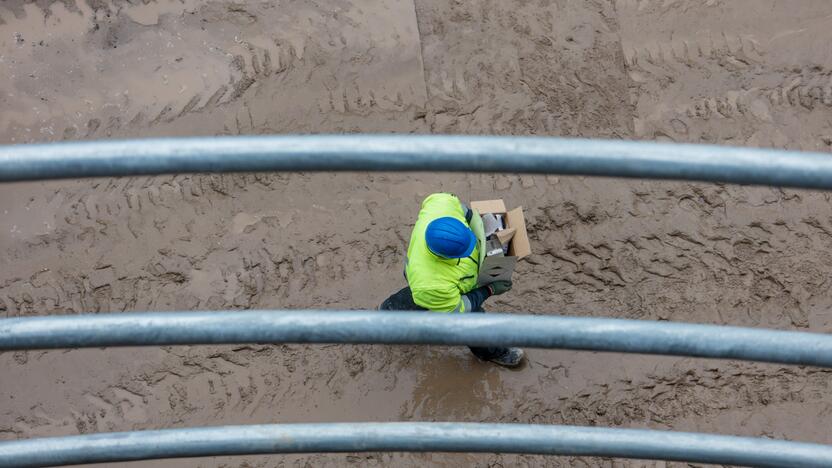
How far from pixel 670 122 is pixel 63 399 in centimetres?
467

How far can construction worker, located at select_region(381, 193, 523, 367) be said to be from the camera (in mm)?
3891

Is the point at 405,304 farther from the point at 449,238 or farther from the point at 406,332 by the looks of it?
the point at 406,332

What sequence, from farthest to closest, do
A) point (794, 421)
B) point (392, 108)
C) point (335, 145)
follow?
1. point (392, 108)
2. point (794, 421)
3. point (335, 145)

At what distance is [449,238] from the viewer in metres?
3.83

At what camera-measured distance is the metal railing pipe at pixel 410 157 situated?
188 cm

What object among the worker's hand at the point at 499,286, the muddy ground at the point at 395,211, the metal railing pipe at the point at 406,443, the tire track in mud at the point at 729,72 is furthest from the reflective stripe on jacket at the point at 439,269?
the tire track in mud at the point at 729,72

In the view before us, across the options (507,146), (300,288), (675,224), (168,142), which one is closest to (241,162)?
(168,142)

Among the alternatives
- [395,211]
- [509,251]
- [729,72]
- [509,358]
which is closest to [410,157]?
[509,251]

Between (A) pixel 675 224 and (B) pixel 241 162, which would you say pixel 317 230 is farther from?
(B) pixel 241 162

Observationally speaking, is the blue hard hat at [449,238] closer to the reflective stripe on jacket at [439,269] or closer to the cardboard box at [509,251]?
the reflective stripe on jacket at [439,269]

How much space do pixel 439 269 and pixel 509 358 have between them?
1.09 meters

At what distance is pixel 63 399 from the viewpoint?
4.80 meters

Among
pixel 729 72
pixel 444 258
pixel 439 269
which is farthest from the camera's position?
pixel 729 72

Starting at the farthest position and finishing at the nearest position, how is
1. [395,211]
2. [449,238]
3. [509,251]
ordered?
[395,211], [509,251], [449,238]
